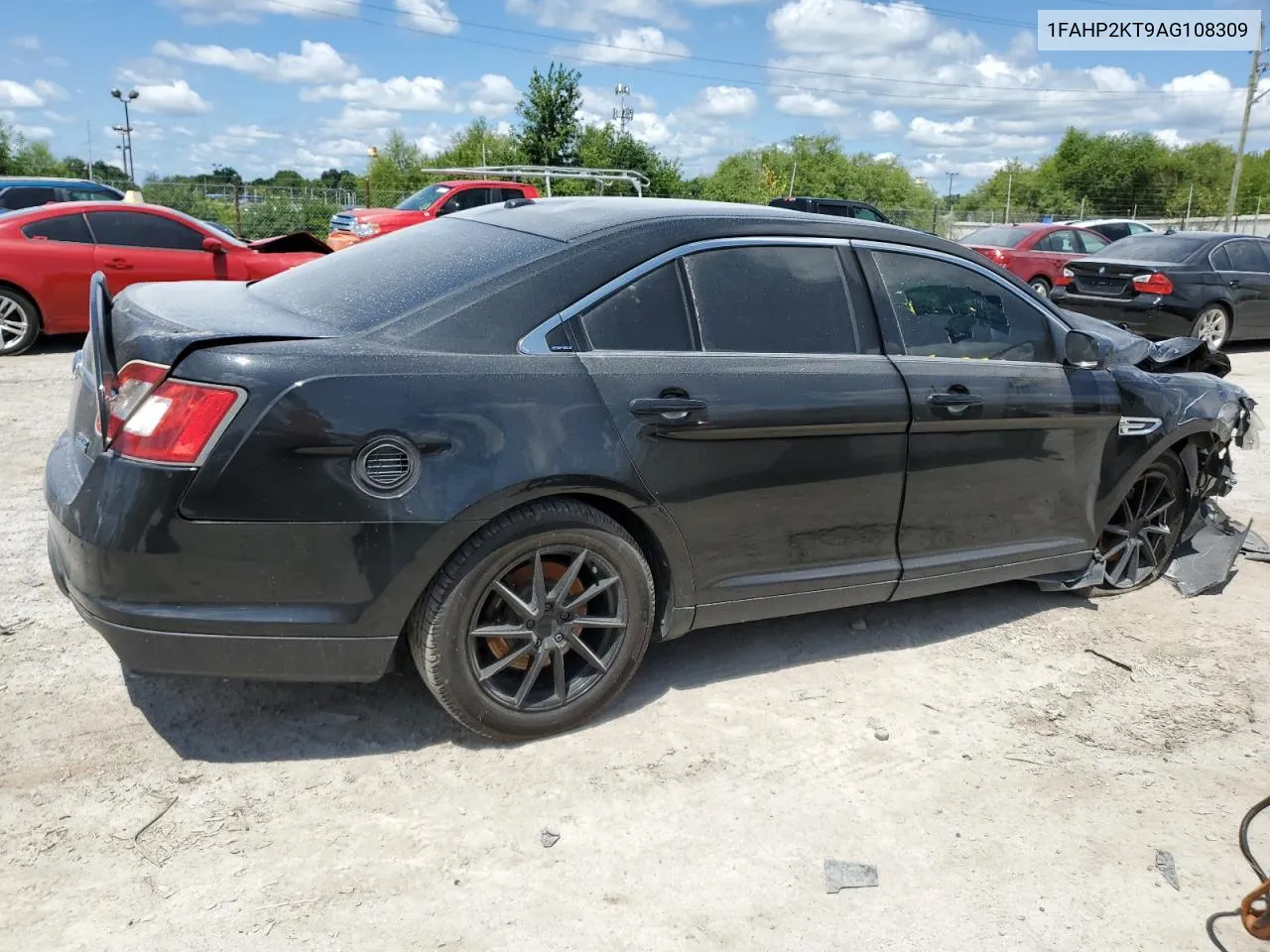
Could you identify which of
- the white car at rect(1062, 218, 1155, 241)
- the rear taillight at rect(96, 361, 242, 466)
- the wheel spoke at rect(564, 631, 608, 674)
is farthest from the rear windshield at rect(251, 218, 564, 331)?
the white car at rect(1062, 218, 1155, 241)

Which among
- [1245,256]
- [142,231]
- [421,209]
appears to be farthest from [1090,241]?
[142,231]

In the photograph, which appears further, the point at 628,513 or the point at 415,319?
the point at 628,513

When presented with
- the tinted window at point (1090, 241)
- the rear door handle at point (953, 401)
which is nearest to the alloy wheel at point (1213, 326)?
the tinted window at point (1090, 241)

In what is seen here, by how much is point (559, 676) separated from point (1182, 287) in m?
11.4

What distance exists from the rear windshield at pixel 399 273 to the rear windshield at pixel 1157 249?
1126 centimetres

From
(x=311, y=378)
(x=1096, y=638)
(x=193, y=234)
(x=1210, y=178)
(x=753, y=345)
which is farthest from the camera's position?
(x=1210, y=178)

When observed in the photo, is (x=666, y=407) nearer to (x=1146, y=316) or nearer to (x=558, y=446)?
(x=558, y=446)

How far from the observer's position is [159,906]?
242cm

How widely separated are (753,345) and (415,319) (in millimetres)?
1135

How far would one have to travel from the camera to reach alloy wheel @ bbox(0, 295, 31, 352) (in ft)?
31.3

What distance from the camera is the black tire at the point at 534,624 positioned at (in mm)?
2916

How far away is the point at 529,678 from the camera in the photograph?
3.12 m

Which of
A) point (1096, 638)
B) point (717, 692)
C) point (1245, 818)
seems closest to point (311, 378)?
point (717, 692)

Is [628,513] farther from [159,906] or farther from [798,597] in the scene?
[159,906]
